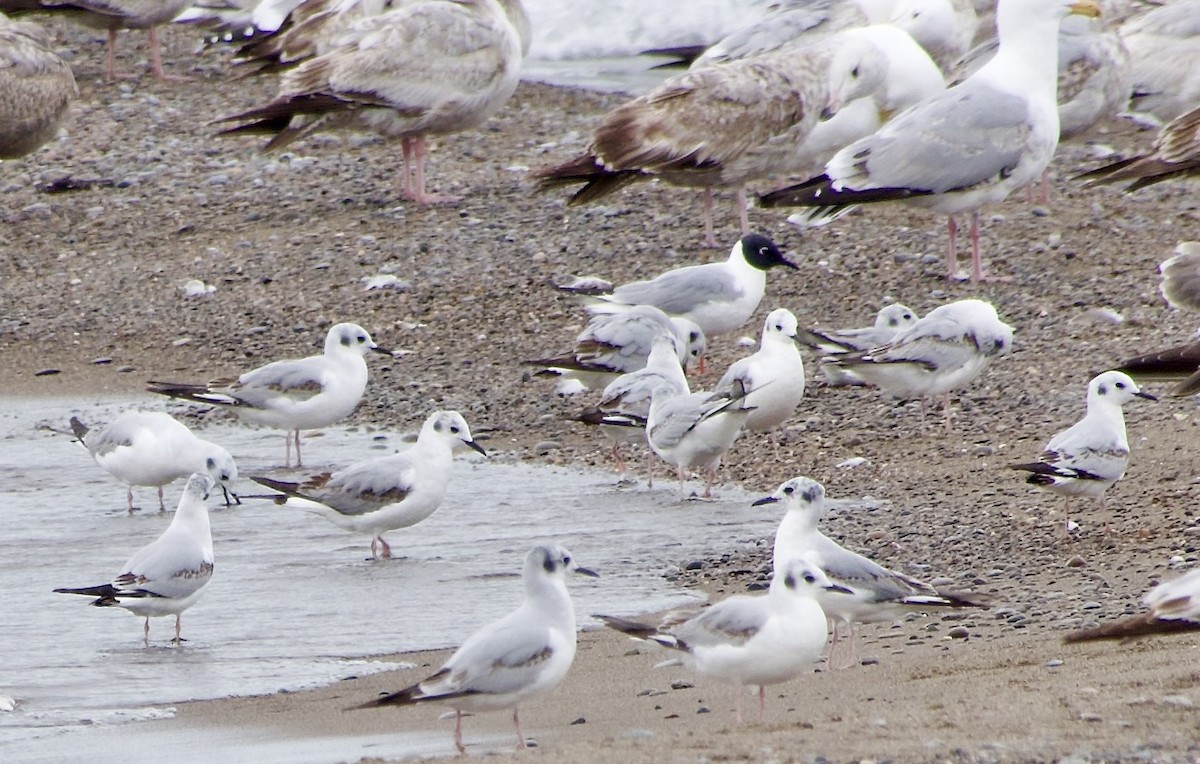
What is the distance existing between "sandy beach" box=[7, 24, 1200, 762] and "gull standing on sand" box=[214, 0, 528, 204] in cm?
46

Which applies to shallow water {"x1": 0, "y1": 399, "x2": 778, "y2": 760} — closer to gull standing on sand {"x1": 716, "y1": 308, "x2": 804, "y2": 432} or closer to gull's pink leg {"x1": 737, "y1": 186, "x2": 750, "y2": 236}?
gull standing on sand {"x1": 716, "y1": 308, "x2": 804, "y2": 432}

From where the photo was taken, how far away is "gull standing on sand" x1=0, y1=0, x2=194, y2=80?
16781 mm

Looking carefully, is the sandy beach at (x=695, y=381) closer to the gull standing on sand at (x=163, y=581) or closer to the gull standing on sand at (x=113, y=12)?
the gull standing on sand at (x=113, y=12)

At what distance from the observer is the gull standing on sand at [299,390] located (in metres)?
9.45

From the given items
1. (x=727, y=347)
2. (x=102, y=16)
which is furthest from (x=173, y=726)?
(x=102, y=16)

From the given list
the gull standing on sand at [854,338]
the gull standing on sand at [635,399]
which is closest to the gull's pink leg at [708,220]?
the gull standing on sand at [854,338]

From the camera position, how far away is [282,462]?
9.68 m

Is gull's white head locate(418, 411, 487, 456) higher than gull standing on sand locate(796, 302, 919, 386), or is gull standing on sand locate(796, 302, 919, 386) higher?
gull standing on sand locate(796, 302, 919, 386)

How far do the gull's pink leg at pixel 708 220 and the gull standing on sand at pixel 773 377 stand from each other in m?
3.39

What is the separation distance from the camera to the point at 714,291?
35.1 ft

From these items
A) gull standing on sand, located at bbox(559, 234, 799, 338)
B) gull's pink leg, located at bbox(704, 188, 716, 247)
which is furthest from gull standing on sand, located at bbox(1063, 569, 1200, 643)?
gull's pink leg, located at bbox(704, 188, 716, 247)

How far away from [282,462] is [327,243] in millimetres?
3408

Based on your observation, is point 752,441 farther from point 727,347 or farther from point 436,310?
point 436,310

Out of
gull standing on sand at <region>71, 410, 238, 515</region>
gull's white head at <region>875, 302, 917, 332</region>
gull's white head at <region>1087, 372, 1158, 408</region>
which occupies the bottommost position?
gull standing on sand at <region>71, 410, 238, 515</region>
